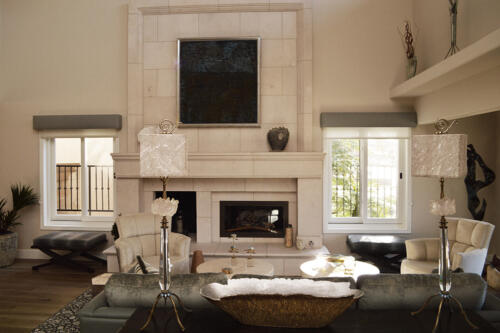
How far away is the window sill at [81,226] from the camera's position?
5867 millimetres

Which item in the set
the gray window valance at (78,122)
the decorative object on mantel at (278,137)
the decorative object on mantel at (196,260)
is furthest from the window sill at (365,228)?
the gray window valance at (78,122)

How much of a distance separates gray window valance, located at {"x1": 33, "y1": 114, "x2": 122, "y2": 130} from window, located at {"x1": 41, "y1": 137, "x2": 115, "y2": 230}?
0.32m

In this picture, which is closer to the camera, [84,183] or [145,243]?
[145,243]

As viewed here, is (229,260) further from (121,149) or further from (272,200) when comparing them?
(121,149)

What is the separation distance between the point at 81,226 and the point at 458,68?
17.4 feet

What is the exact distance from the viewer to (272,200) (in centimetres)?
563

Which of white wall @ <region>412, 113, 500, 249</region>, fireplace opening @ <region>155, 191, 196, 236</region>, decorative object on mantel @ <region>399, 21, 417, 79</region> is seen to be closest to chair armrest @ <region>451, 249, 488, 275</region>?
white wall @ <region>412, 113, 500, 249</region>

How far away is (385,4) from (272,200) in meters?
3.15

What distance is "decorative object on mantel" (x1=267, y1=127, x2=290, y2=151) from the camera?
17.5 feet

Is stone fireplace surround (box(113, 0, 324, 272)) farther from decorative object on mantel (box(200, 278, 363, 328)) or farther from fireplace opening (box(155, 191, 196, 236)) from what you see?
decorative object on mantel (box(200, 278, 363, 328))

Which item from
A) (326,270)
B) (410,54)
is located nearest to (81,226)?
(326,270)

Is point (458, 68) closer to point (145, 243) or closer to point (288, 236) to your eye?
point (288, 236)

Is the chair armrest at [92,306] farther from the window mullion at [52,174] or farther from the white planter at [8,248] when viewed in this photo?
the window mullion at [52,174]

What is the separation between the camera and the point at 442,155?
1.99m
